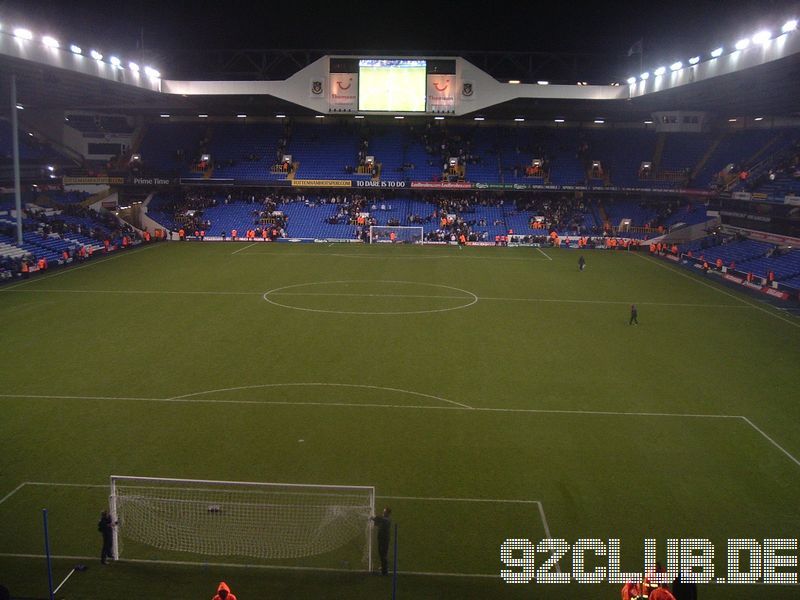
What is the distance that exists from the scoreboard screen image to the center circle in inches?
808

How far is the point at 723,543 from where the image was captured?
11.2m

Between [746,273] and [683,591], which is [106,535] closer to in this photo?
[683,591]

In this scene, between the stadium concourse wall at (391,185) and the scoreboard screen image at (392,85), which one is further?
the stadium concourse wall at (391,185)

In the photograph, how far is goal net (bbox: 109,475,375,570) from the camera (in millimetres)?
10961

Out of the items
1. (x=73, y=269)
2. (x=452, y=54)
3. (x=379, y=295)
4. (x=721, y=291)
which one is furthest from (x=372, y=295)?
(x=452, y=54)

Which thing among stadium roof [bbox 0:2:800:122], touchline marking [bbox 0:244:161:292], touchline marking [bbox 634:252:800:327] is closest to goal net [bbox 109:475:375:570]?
touchline marking [bbox 634:252:800:327]

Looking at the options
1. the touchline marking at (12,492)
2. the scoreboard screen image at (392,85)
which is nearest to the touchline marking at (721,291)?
the scoreboard screen image at (392,85)

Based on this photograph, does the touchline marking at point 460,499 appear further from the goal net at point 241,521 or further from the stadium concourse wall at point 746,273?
the stadium concourse wall at point 746,273

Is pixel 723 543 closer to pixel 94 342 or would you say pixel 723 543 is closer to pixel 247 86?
pixel 94 342

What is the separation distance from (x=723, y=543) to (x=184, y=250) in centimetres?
4357

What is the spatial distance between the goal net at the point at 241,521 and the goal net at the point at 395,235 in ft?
142

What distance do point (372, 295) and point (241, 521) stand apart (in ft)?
67.3

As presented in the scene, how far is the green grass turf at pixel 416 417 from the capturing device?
11148mm

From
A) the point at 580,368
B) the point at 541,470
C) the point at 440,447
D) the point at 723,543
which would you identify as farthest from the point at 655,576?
the point at 580,368
